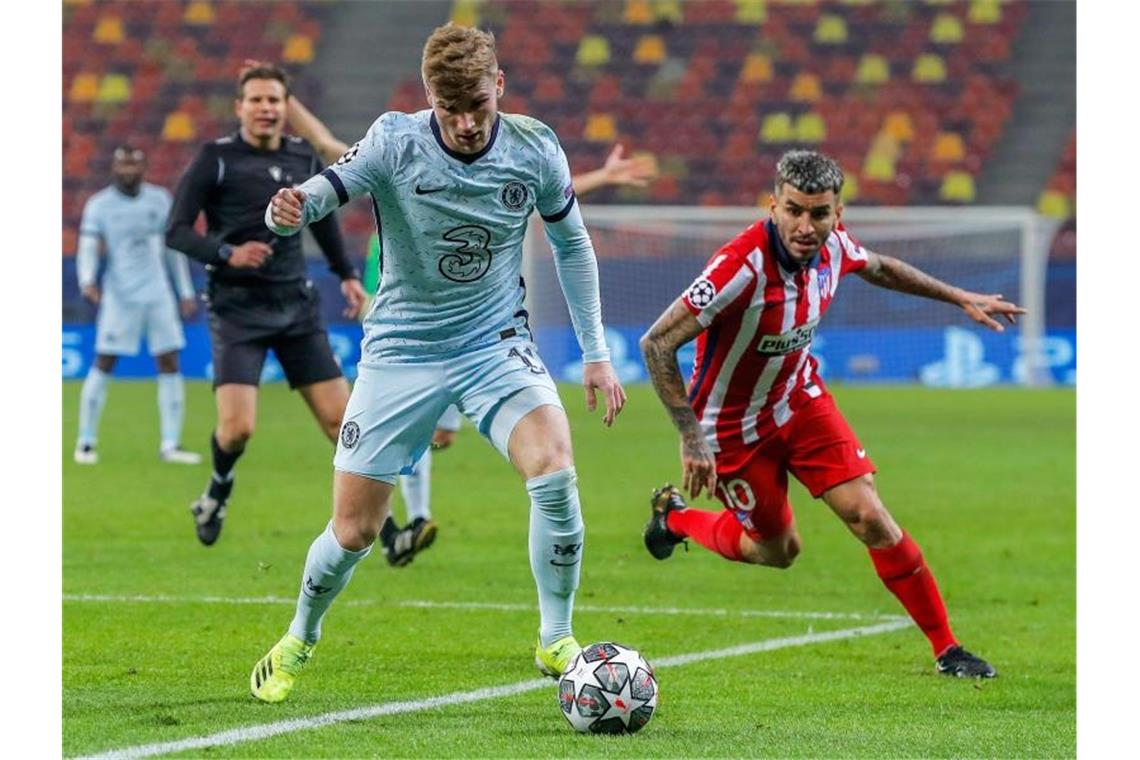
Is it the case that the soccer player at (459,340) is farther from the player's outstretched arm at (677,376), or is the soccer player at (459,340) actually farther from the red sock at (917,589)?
the red sock at (917,589)

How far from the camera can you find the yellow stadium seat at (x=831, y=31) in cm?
3438

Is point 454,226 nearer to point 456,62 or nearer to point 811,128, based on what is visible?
point 456,62

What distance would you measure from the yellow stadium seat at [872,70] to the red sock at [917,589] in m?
27.0

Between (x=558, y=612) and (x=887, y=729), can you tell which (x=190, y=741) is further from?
(x=887, y=729)

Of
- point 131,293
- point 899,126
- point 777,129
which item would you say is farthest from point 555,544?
point 899,126

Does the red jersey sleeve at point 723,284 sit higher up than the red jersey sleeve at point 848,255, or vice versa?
the red jersey sleeve at point 848,255

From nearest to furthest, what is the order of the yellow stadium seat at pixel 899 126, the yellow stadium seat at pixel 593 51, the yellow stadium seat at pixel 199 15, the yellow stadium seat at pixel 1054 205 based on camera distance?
the yellow stadium seat at pixel 1054 205
the yellow stadium seat at pixel 899 126
the yellow stadium seat at pixel 593 51
the yellow stadium seat at pixel 199 15

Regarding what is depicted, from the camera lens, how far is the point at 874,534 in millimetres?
7750

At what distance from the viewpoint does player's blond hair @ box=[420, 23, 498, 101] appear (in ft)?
19.8

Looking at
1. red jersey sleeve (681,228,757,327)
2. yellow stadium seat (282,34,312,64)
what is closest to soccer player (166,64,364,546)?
red jersey sleeve (681,228,757,327)

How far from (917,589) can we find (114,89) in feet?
97.4

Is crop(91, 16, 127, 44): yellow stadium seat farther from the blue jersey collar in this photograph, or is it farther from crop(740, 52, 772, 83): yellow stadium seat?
the blue jersey collar

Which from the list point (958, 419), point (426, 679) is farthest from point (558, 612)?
point (958, 419)

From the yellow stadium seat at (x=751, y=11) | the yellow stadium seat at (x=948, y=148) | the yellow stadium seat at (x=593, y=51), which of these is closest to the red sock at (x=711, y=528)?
the yellow stadium seat at (x=948, y=148)
